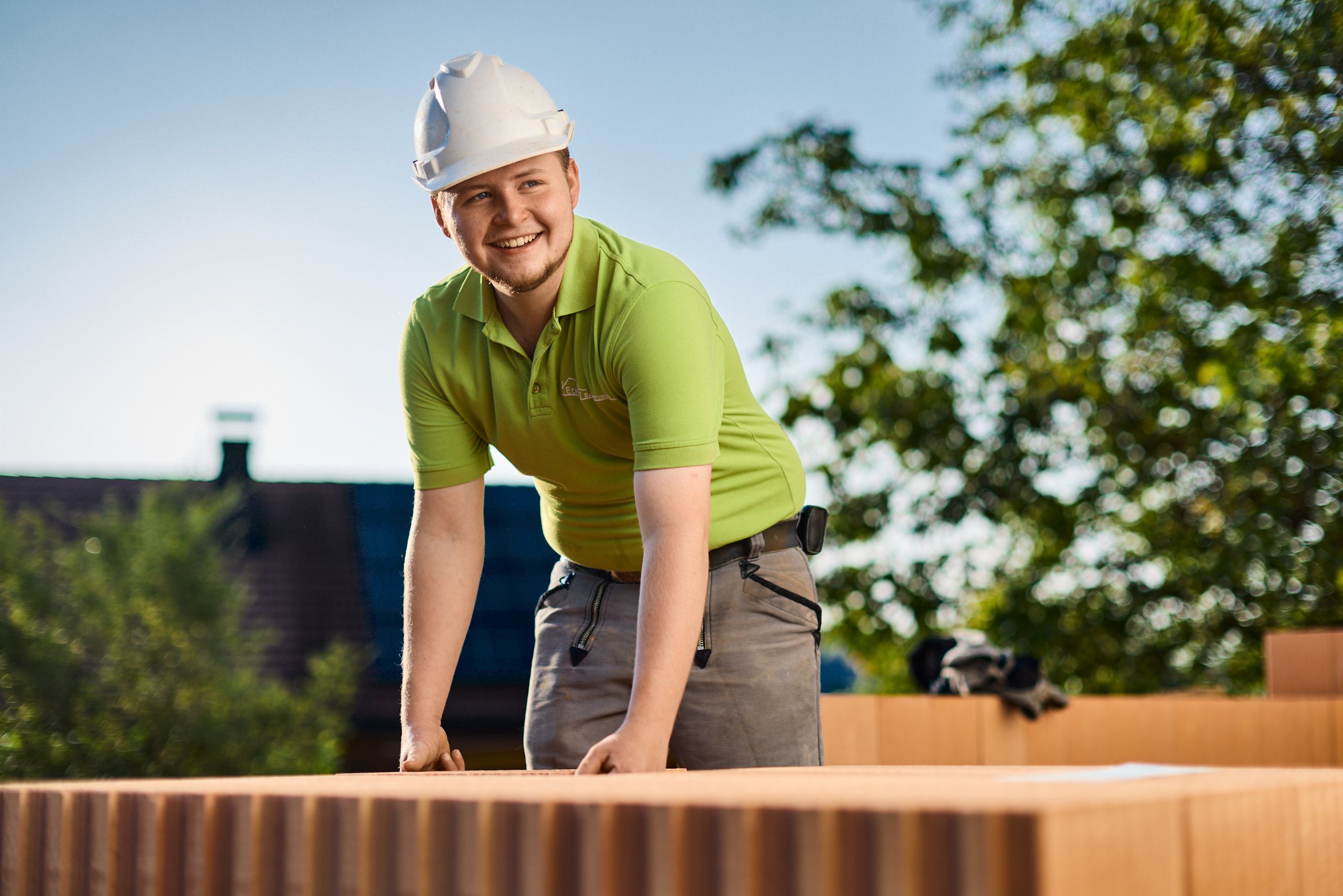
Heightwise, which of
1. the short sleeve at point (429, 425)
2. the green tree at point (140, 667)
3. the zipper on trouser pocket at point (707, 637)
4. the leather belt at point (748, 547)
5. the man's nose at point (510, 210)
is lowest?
the green tree at point (140, 667)

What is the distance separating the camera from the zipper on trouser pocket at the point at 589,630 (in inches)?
100.0

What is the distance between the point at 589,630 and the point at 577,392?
53cm

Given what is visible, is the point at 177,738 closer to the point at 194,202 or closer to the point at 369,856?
the point at 194,202

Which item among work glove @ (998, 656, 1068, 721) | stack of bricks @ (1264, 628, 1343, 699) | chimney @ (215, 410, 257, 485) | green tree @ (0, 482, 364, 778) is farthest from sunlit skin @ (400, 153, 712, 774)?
chimney @ (215, 410, 257, 485)

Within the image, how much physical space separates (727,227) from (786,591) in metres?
7.54

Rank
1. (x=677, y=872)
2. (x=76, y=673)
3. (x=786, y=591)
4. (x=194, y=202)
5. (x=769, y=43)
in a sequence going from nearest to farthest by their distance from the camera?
(x=677, y=872)
(x=786, y=591)
(x=76, y=673)
(x=769, y=43)
(x=194, y=202)

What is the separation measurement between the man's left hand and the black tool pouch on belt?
0.96 m

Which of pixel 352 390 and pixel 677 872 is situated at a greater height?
pixel 352 390

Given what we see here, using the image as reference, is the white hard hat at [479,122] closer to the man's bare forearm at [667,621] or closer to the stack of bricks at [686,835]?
the man's bare forearm at [667,621]

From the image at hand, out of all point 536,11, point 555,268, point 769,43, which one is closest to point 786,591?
point 555,268

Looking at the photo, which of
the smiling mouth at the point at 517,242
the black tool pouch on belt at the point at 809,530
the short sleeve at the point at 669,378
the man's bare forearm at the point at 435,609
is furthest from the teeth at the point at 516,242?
the black tool pouch on belt at the point at 809,530

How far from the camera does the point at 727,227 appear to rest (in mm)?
9812

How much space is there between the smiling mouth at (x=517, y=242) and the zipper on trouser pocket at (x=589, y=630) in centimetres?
71

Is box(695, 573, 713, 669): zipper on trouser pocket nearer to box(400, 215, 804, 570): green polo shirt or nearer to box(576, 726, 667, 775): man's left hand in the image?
box(400, 215, 804, 570): green polo shirt
